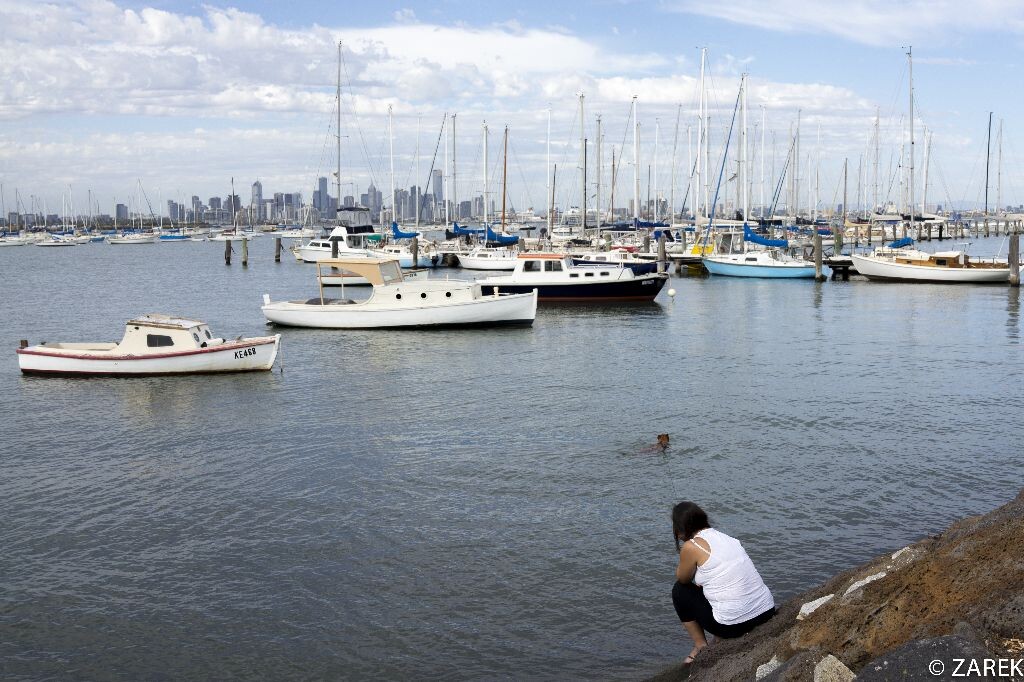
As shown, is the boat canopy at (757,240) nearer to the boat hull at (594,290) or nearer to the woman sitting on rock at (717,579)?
the boat hull at (594,290)

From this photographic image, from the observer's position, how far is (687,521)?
8672mm

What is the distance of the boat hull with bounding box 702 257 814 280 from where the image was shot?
6212 centimetres

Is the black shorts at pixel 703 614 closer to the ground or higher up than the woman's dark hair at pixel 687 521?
closer to the ground

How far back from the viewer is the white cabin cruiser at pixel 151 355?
90.2ft

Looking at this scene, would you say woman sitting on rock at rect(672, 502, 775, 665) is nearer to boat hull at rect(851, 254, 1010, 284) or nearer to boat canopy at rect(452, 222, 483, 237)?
boat hull at rect(851, 254, 1010, 284)

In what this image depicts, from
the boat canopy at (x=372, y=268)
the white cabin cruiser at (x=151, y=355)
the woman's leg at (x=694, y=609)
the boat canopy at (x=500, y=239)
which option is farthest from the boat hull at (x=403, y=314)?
the boat canopy at (x=500, y=239)

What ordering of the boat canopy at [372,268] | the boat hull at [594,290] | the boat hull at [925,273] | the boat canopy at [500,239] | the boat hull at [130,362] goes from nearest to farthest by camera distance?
the boat hull at [130,362]
the boat canopy at [372,268]
the boat hull at [594,290]
the boat hull at [925,273]
the boat canopy at [500,239]

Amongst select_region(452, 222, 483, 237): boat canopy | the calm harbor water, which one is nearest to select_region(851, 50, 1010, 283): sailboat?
the calm harbor water

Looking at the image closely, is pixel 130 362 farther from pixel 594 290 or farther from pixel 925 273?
pixel 925 273

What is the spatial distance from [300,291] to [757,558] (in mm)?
50892

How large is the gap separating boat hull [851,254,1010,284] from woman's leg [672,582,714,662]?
180ft

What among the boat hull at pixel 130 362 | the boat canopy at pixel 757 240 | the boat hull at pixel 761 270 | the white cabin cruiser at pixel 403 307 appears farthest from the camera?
the boat canopy at pixel 757 240

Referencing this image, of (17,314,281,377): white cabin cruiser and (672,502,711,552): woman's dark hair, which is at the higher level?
(672,502,711,552): woman's dark hair

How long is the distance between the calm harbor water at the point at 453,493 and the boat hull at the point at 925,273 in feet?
87.2
